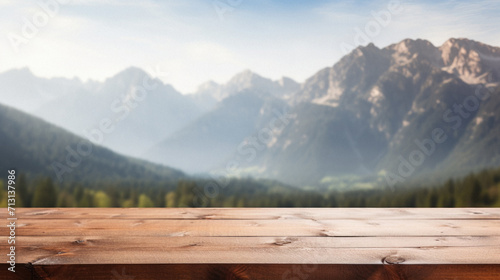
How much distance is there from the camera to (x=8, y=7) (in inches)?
917

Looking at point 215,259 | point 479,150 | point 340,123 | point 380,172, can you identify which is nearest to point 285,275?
point 215,259

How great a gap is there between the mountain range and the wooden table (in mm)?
38305

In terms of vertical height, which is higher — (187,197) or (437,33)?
(437,33)

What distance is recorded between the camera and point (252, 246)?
955mm

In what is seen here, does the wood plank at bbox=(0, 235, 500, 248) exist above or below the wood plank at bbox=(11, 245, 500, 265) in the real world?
below

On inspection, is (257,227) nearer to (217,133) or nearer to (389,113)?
(389,113)

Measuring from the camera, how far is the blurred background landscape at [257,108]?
2431 cm

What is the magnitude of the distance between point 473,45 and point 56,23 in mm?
44579

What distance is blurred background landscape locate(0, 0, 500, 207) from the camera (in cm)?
2431

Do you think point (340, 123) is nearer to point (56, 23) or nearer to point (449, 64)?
point (449, 64)

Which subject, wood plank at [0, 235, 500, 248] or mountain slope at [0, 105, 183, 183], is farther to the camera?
mountain slope at [0, 105, 183, 183]

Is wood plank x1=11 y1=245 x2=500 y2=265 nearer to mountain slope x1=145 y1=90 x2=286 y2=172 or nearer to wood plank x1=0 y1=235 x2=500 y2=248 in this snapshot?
wood plank x1=0 y1=235 x2=500 y2=248

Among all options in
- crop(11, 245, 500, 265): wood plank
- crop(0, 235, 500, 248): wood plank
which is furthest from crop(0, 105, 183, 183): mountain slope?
crop(11, 245, 500, 265): wood plank

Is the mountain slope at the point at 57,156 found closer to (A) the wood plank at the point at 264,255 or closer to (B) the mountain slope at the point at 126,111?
(B) the mountain slope at the point at 126,111
